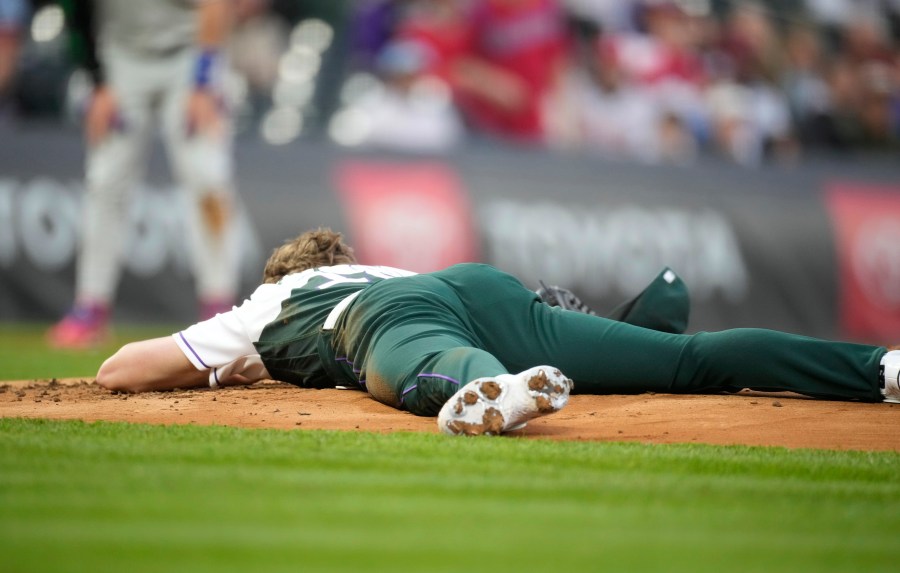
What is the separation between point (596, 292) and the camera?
13070mm

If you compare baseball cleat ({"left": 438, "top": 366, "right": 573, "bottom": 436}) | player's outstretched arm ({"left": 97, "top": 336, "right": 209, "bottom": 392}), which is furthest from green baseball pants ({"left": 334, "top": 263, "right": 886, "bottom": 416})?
player's outstretched arm ({"left": 97, "top": 336, "right": 209, "bottom": 392})

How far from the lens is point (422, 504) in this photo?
323 cm

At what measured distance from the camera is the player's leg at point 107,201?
975cm

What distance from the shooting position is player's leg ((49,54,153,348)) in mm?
9750

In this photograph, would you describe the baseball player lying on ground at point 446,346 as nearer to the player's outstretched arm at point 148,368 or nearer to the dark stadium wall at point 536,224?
the player's outstretched arm at point 148,368

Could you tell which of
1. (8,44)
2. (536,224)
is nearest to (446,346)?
(536,224)

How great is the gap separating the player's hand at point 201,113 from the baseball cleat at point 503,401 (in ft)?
18.9

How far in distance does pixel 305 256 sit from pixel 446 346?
1491 millimetres

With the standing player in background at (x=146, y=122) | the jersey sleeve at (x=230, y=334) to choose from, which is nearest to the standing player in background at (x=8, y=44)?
the standing player in background at (x=146, y=122)

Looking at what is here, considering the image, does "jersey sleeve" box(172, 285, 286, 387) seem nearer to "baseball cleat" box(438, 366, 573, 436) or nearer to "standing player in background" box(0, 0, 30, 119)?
"baseball cleat" box(438, 366, 573, 436)

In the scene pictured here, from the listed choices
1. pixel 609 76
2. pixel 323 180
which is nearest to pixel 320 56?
pixel 323 180

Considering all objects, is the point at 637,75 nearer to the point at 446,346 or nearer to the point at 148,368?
the point at 148,368

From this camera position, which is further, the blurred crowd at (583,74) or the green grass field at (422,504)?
the blurred crowd at (583,74)

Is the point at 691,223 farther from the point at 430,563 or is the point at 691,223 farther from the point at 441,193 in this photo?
the point at 430,563
